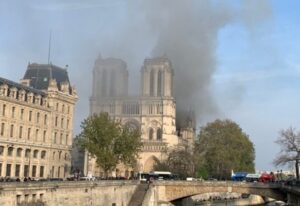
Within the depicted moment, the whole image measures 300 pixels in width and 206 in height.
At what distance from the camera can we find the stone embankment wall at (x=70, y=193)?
178 ft

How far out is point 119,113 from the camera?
18150 cm

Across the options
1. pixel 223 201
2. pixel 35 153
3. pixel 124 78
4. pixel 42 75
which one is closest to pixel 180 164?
pixel 223 201

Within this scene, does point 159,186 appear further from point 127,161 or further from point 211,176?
point 211,176

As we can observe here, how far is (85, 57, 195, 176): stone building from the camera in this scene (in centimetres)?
17375

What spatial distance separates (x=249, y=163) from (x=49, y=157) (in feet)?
210

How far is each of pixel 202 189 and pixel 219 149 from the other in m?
42.9

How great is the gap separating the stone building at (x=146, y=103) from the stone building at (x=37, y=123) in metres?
54.7

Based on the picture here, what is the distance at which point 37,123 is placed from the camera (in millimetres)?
104625

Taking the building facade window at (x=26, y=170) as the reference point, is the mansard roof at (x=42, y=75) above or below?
above

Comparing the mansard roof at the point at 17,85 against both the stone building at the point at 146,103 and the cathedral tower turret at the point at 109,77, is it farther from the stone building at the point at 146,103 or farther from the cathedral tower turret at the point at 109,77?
the cathedral tower turret at the point at 109,77

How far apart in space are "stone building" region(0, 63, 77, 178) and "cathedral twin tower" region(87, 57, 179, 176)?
55360mm

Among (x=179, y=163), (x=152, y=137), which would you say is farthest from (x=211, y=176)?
(x=152, y=137)

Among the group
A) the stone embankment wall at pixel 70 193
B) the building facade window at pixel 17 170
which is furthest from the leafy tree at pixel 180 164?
the stone embankment wall at pixel 70 193

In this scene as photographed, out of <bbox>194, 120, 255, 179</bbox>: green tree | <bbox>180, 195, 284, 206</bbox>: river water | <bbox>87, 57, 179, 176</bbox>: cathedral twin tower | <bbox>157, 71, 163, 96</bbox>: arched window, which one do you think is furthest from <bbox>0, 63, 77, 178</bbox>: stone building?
<bbox>157, 71, 163, 96</bbox>: arched window
